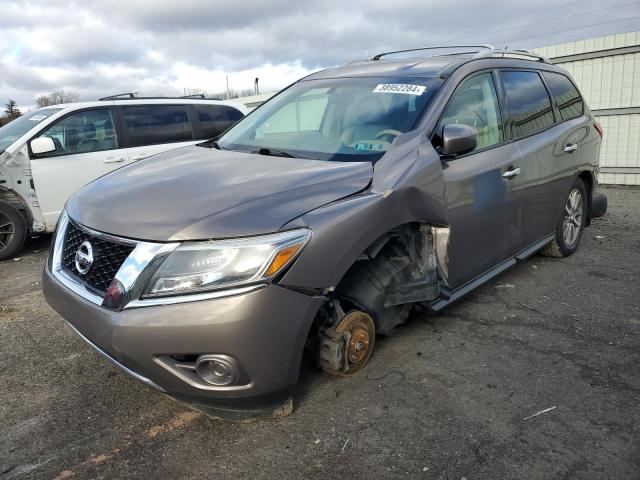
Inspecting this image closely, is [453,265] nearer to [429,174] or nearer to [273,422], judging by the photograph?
[429,174]

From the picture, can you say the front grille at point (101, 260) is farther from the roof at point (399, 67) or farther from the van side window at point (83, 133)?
the van side window at point (83, 133)

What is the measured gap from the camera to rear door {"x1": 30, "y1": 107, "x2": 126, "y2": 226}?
595cm

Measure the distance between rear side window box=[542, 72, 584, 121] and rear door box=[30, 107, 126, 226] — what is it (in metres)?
4.94

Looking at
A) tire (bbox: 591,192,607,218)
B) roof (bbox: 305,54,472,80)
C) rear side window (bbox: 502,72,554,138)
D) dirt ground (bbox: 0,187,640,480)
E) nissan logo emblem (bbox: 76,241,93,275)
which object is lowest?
dirt ground (bbox: 0,187,640,480)

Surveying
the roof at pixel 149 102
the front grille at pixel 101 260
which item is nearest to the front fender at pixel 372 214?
the front grille at pixel 101 260

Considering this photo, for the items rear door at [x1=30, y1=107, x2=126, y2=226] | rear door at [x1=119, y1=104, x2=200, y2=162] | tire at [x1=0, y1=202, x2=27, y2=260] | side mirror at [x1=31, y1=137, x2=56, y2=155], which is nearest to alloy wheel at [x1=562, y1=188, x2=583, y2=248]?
rear door at [x1=119, y1=104, x2=200, y2=162]

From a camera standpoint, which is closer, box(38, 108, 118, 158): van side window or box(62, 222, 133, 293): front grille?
box(62, 222, 133, 293): front grille

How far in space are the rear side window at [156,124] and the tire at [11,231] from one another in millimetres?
1589

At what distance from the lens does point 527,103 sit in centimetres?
409

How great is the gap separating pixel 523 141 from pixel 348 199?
2054 millimetres

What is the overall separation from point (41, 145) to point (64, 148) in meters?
0.32

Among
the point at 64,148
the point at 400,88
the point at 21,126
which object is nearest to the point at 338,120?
the point at 400,88

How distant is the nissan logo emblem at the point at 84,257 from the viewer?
7.88 feet

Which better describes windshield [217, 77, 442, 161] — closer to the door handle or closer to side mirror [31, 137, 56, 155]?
the door handle
